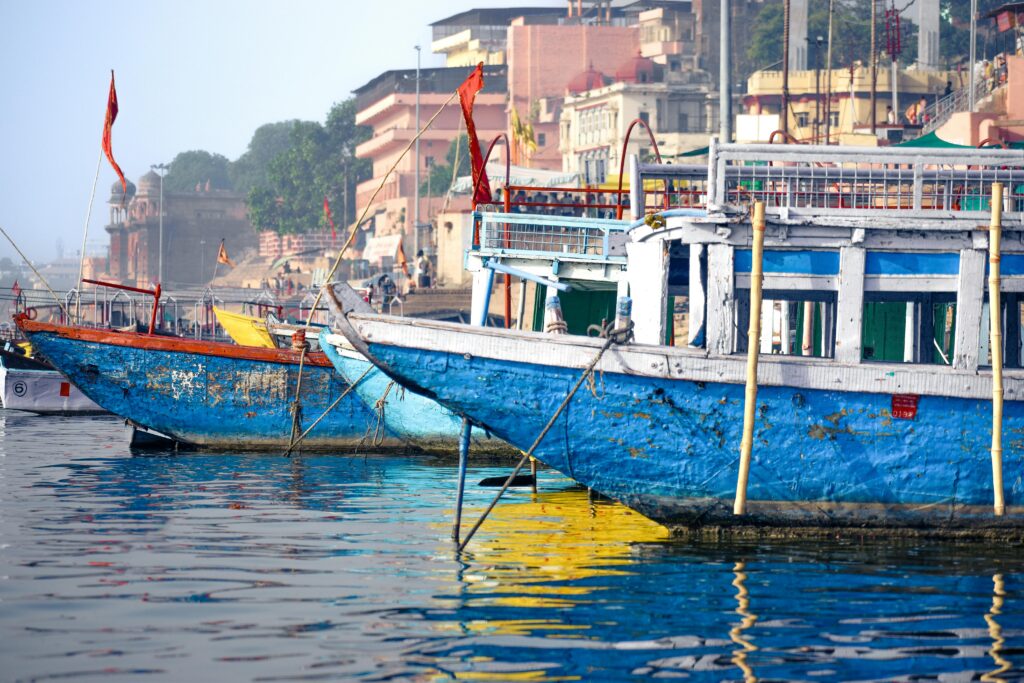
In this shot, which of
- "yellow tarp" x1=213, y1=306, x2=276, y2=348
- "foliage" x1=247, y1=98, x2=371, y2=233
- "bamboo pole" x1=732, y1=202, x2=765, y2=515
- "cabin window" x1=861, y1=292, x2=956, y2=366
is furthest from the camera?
"foliage" x1=247, y1=98, x2=371, y2=233

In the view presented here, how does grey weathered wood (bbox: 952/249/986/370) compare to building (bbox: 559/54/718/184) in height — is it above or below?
below

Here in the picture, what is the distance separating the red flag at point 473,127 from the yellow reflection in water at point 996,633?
7969 millimetres

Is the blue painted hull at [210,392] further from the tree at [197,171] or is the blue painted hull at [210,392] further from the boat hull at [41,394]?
the tree at [197,171]

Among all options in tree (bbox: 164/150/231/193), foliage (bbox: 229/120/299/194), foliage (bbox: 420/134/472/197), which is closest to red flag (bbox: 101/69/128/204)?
foliage (bbox: 420/134/472/197)

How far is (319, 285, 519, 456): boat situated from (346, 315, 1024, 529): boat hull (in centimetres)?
710

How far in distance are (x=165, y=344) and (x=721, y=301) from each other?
11.0 metres

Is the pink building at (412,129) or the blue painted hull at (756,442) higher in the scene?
the pink building at (412,129)

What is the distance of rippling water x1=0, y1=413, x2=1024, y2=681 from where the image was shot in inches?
299

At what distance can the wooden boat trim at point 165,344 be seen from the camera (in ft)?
63.3

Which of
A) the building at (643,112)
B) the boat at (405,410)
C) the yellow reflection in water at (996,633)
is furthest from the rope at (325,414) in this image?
the building at (643,112)

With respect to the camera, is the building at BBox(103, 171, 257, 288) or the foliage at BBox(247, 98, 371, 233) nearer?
the foliage at BBox(247, 98, 371, 233)

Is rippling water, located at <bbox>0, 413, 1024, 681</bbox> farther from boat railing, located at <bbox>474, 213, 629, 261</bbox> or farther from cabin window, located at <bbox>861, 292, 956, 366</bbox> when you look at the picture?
boat railing, located at <bbox>474, 213, 629, 261</bbox>

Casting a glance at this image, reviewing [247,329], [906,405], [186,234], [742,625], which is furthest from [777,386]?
[186,234]

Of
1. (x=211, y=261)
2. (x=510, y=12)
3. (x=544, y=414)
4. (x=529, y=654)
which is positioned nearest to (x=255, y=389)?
(x=544, y=414)
